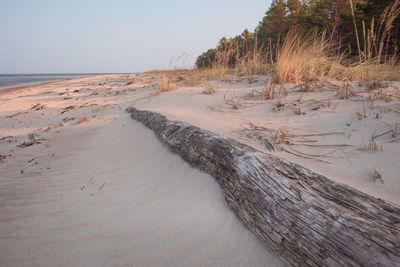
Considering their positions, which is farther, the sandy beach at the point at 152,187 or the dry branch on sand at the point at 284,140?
the dry branch on sand at the point at 284,140

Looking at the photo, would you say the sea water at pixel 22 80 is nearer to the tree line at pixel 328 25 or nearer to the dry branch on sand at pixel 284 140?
the tree line at pixel 328 25

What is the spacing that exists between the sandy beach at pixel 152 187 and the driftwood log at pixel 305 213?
121 millimetres

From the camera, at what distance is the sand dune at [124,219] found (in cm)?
107

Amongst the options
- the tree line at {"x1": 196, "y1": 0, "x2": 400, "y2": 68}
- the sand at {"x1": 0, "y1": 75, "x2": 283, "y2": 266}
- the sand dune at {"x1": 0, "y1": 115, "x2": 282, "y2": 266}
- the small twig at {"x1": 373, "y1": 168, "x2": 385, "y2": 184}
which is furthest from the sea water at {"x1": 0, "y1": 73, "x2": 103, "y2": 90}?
the small twig at {"x1": 373, "y1": 168, "x2": 385, "y2": 184}

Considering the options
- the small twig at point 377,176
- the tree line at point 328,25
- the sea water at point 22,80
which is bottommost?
the small twig at point 377,176

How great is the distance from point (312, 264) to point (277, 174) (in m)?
0.44

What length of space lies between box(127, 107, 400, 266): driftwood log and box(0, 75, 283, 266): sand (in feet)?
0.39

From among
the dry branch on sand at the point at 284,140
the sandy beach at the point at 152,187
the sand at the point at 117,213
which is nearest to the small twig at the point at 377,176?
the sandy beach at the point at 152,187

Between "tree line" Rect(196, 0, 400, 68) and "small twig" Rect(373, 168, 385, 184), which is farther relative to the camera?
"tree line" Rect(196, 0, 400, 68)

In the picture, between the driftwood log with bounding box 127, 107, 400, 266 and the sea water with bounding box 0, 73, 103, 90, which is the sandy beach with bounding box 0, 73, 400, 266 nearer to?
the driftwood log with bounding box 127, 107, 400, 266

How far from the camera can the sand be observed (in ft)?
3.53

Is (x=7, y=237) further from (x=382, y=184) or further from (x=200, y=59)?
(x=200, y=59)

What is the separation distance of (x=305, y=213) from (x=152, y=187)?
1.19 meters

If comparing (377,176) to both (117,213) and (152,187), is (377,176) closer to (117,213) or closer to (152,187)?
(152,187)
